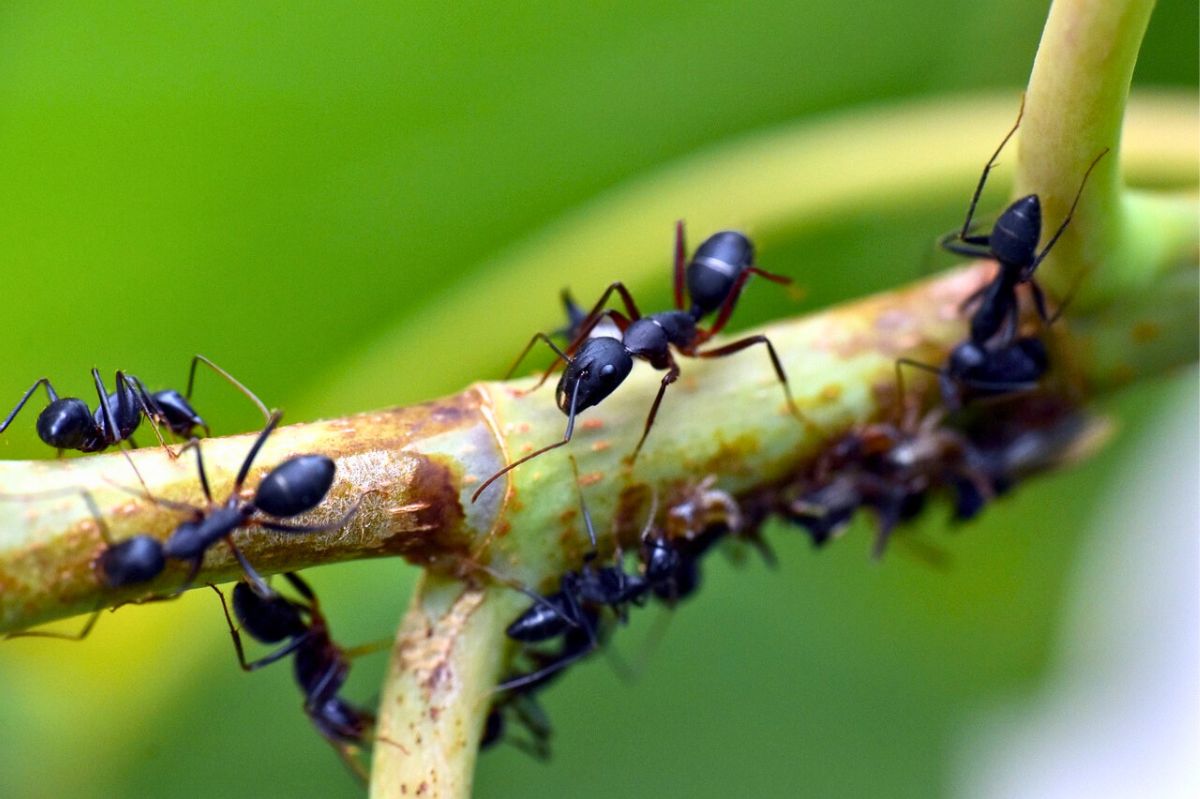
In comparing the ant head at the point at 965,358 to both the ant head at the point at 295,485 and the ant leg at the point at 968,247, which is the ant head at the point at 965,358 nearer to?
the ant leg at the point at 968,247

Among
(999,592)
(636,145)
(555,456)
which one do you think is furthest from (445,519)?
(999,592)

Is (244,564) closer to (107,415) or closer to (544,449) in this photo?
(544,449)

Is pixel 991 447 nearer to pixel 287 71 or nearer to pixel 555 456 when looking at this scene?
pixel 555 456

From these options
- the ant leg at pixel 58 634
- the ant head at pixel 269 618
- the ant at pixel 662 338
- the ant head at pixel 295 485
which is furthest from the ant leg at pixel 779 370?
the ant leg at pixel 58 634

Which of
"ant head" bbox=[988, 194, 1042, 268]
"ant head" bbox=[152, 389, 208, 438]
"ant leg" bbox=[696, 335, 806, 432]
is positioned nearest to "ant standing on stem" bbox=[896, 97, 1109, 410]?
"ant head" bbox=[988, 194, 1042, 268]

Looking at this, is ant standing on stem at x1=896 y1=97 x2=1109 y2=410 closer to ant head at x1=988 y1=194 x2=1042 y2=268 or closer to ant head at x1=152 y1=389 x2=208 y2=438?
ant head at x1=988 y1=194 x2=1042 y2=268
